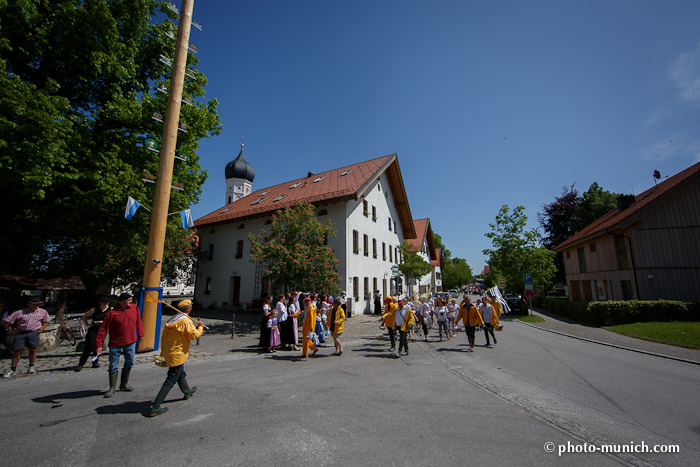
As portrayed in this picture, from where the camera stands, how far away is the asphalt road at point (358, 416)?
346 centimetres

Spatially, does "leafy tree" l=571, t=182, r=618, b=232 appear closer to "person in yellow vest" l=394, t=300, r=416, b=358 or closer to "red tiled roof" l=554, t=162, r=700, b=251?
"red tiled roof" l=554, t=162, r=700, b=251

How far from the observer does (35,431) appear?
3.97 meters

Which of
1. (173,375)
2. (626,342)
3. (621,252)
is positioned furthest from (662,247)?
(173,375)

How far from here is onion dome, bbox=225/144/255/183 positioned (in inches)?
2040

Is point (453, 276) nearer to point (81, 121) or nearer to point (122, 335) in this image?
point (81, 121)

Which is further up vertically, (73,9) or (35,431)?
(73,9)

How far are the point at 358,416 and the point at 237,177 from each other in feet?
175

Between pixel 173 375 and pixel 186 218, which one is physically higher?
pixel 186 218

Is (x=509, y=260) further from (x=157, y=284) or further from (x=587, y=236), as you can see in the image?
(x=157, y=284)

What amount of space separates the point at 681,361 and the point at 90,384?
14929 millimetres

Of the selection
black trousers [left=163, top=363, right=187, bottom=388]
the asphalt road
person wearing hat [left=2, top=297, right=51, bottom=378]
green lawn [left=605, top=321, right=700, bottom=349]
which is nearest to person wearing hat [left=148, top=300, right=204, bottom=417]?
black trousers [left=163, top=363, right=187, bottom=388]

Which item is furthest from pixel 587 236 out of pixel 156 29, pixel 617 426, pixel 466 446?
pixel 156 29

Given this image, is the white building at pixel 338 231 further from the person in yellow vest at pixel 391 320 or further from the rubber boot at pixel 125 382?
the rubber boot at pixel 125 382

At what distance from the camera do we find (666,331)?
1263 cm
